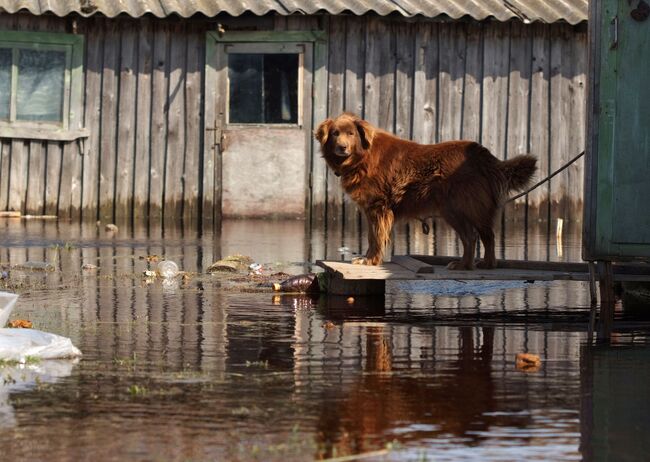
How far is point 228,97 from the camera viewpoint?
19.0 meters

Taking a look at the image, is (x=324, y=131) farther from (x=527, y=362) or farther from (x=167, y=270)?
(x=527, y=362)

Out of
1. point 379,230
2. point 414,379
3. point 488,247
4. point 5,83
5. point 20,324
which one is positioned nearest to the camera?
point 414,379

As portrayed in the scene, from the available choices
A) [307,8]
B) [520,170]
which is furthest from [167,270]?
[307,8]

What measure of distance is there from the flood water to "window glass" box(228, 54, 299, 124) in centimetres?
706

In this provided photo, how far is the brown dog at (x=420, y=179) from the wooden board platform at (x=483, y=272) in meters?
0.26

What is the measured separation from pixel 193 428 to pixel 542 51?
14228 millimetres

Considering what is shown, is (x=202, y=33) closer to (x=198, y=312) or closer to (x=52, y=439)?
(x=198, y=312)

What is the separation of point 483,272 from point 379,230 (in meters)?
1.05

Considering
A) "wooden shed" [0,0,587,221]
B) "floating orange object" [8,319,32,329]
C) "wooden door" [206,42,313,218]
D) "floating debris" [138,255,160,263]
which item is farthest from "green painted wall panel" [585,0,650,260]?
"wooden door" [206,42,313,218]

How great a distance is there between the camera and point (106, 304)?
9883mm

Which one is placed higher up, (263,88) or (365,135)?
(263,88)

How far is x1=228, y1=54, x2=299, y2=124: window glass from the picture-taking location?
18922 mm

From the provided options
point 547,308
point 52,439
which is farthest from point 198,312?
point 52,439

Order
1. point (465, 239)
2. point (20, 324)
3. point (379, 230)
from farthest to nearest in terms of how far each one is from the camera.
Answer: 1. point (379, 230)
2. point (465, 239)
3. point (20, 324)
